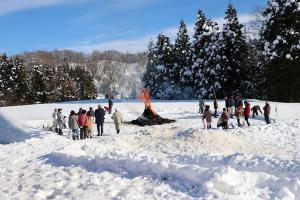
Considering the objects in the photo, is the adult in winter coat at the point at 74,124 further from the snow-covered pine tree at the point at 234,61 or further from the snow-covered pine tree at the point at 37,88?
the snow-covered pine tree at the point at 37,88

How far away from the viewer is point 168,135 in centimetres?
2136

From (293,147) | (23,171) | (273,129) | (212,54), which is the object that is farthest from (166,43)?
(23,171)

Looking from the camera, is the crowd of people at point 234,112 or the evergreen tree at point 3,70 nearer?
the crowd of people at point 234,112

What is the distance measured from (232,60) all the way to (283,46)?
8.98 metres

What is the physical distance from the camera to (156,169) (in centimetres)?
1289

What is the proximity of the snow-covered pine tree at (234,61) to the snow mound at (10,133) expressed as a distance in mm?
26057

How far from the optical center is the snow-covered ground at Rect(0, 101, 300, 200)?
433 inches

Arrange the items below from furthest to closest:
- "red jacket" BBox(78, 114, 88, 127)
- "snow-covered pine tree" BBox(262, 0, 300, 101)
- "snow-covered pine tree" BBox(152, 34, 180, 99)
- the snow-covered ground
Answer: "snow-covered pine tree" BBox(152, 34, 180, 99) → "snow-covered pine tree" BBox(262, 0, 300, 101) → "red jacket" BBox(78, 114, 88, 127) → the snow-covered ground

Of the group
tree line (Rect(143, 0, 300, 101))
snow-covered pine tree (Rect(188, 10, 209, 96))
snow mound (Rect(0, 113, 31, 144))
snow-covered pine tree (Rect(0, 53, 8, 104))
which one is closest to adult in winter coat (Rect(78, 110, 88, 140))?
snow mound (Rect(0, 113, 31, 144))

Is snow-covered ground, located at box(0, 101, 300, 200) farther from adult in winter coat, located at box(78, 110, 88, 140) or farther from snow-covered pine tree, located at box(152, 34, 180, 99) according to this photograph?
snow-covered pine tree, located at box(152, 34, 180, 99)

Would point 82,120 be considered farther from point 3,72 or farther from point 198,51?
point 3,72

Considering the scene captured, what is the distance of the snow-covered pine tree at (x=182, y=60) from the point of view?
5828 cm

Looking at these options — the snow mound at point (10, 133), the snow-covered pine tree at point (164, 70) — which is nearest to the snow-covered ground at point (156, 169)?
the snow mound at point (10, 133)

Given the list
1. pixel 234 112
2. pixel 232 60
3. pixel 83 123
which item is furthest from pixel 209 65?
pixel 83 123
